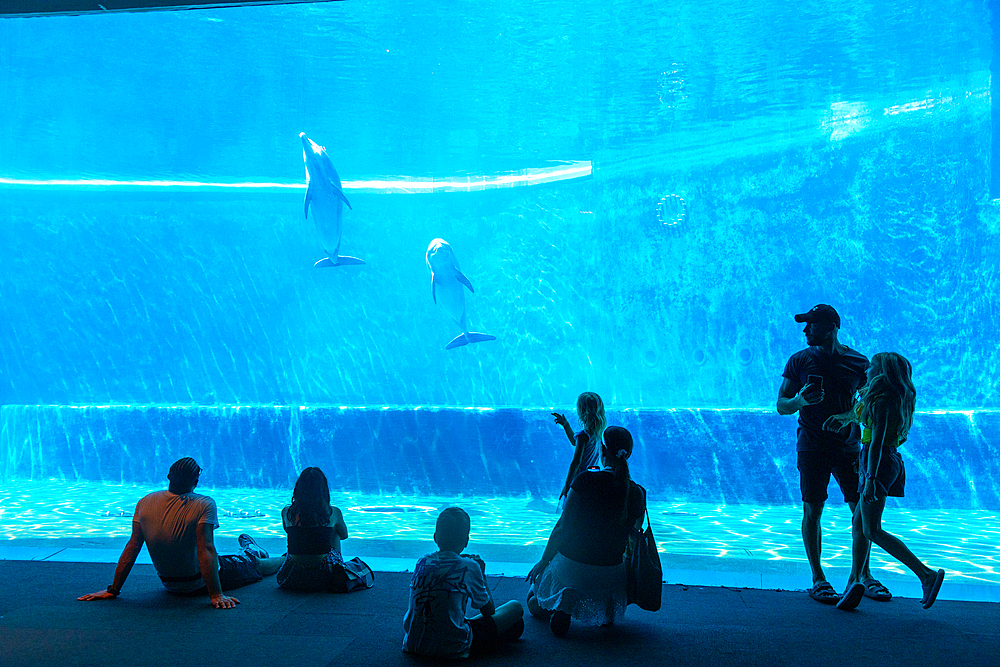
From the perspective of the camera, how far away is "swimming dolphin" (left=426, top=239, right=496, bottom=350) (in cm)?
1348

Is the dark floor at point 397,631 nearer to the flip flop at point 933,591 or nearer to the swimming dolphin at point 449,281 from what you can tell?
the flip flop at point 933,591

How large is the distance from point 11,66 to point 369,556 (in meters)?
22.2

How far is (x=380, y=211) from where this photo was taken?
3603 cm

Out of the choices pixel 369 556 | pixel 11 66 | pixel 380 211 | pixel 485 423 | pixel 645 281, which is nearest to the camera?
pixel 369 556

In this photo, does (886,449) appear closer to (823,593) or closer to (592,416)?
(823,593)

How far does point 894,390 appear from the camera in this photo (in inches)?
155

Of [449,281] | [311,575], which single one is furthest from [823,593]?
[449,281]

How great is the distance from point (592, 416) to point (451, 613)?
160 centimetres

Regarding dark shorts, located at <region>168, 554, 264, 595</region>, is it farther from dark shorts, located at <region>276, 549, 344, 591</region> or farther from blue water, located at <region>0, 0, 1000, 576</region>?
blue water, located at <region>0, 0, 1000, 576</region>

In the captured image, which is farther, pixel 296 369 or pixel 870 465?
pixel 296 369

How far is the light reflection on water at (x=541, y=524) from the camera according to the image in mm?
6844

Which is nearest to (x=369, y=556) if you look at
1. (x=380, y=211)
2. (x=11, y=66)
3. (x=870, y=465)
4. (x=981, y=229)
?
(x=870, y=465)

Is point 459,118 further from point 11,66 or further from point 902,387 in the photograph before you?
point 902,387

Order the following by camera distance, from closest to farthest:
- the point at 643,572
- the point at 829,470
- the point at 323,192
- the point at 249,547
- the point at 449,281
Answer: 1. the point at 643,572
2. the point at 829,470
3. the point at 249,547
4. the point at 323,192
5. the point at 449,281
